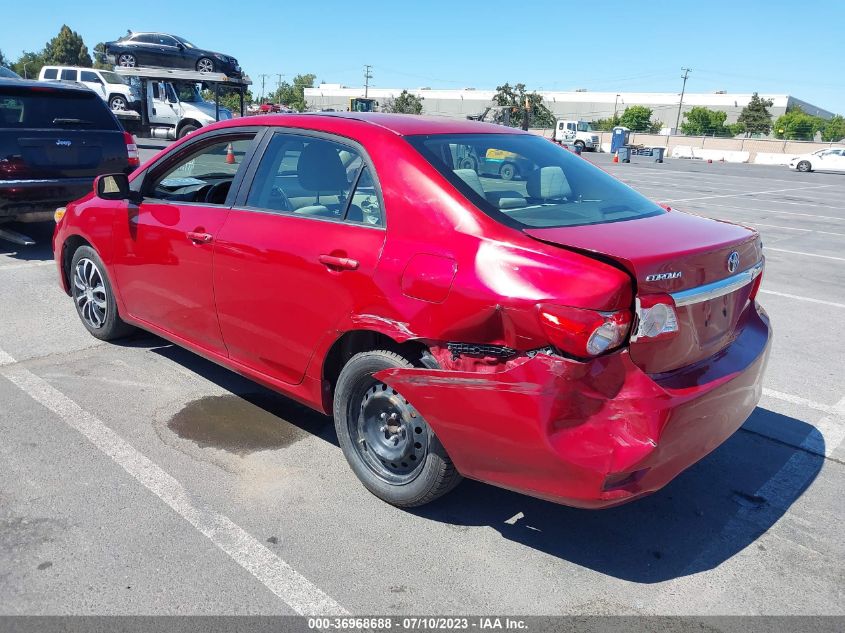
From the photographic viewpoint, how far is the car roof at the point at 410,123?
339 cm

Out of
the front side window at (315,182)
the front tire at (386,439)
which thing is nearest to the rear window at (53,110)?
the front side window at (315,182)

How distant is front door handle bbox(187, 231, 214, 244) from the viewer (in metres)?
3.84

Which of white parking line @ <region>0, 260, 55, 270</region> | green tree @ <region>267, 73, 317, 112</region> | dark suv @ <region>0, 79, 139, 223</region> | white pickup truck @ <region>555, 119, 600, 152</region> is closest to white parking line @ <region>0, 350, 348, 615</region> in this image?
white parking line @ <region>0, 260, 55, 270</region>

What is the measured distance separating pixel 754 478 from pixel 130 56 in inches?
994

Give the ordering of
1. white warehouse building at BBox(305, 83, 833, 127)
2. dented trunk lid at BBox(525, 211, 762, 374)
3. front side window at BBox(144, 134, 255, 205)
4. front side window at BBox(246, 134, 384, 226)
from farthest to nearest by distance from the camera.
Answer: white warehouse building at BBox(305, 83, 833, 127) < front side window at BBox(144, 134, 255, 205) < front side window at BBox(246, 134, 384, 226) < dented trunk lid at BBox(525, 211, 762, 374)

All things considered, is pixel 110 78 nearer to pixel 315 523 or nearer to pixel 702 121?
pixel 315 523

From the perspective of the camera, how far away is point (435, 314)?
278 cm

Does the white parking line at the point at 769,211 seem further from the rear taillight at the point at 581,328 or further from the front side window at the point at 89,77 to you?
the front side window at the point at 89,77

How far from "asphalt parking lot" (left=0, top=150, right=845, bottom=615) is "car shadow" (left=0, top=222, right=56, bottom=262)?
3.83 meters

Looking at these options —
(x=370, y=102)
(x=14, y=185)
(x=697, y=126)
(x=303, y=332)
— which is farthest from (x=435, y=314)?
(x=697, y=126)

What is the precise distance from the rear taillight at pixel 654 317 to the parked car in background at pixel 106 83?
86.5 ft

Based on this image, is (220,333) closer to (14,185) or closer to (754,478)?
(754,478)

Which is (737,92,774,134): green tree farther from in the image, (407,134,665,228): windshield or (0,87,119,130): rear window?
(407,134,665,228): windshield

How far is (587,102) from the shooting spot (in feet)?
394
